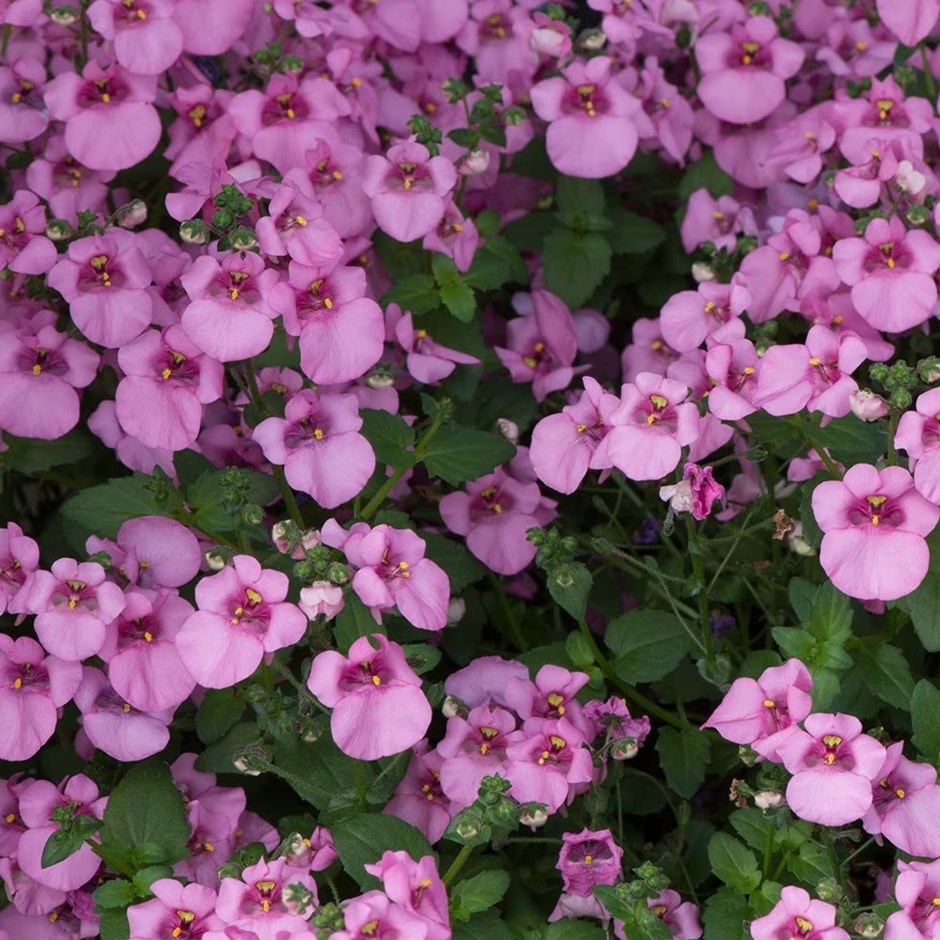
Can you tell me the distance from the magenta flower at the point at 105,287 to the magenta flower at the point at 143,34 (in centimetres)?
24

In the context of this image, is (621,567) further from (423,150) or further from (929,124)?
(929,124)

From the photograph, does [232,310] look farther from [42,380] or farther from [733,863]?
[733,863]

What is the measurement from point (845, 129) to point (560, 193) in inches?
13.2

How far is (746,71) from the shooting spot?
180 cm

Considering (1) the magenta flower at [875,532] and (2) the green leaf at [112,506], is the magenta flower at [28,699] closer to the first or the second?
(2) the green leaf at [112,506]

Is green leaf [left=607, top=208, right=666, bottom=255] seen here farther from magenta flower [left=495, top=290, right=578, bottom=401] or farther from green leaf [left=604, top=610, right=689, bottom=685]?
green leaf [left=604, top=610, right=689, bottom=685]

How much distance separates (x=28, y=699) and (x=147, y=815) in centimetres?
15

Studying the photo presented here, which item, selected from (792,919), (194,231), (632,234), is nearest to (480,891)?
(792,919)

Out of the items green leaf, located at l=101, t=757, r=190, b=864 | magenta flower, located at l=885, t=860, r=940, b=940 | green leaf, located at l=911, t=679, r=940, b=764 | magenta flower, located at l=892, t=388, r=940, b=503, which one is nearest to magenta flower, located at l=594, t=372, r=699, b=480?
magenta flower, located at l=892, t=388, r=940, b=503

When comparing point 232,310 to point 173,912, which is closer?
point 173,912

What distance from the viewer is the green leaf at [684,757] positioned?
1.42 meters

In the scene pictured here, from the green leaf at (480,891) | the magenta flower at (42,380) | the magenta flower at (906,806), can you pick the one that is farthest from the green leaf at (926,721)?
the magenta flower at (42,380)

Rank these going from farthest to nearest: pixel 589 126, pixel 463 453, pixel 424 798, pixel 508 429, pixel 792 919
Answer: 1. pixel 589 126
2. pixel 508 429
3. pixel 463 453
4. pixel 424 798
5. pixel 792 919

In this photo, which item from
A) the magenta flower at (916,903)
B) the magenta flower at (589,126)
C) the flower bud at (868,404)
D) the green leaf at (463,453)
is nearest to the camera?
the magenta flower at (916,903)
